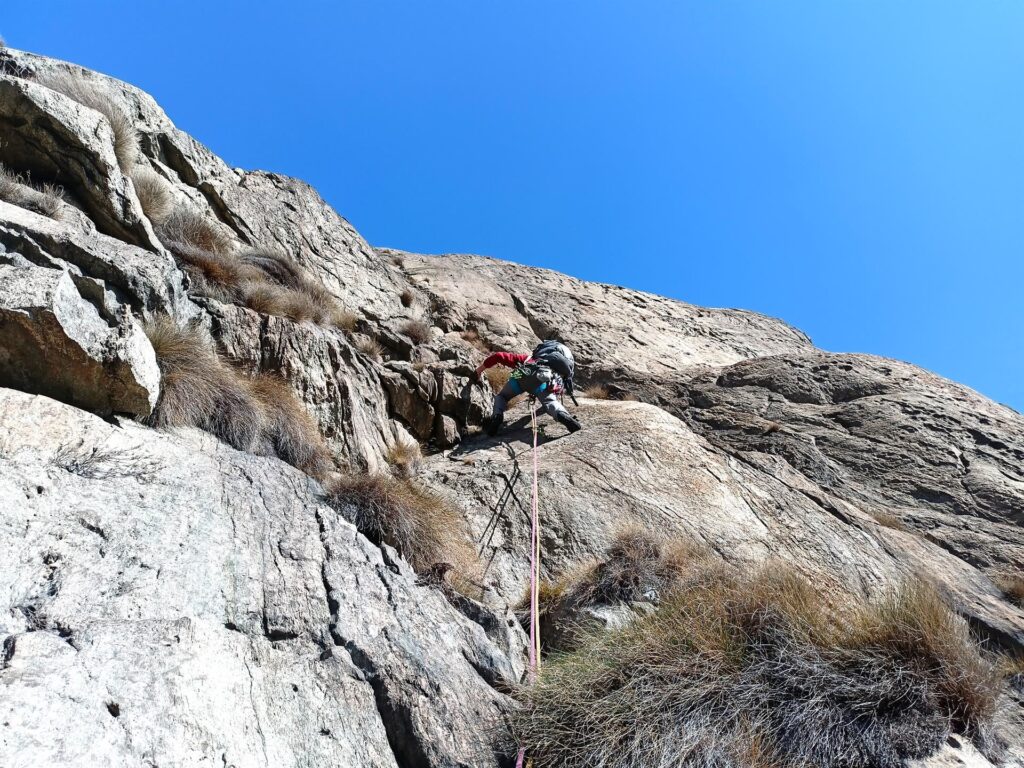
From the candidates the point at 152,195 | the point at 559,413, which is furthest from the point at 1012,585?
the point at 152,195

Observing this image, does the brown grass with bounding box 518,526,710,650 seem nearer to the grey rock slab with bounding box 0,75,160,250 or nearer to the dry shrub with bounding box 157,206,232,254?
the grey rock slab with bounding box 0,75,160,250

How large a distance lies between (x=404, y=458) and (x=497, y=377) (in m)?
3.77

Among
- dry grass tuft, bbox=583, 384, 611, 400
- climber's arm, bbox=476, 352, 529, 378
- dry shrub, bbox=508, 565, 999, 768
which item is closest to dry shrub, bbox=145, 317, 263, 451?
dry shrub, bbox=508, 565, 999, 768

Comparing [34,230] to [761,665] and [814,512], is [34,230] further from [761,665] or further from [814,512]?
[814,512]

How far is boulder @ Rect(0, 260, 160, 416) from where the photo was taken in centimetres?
519

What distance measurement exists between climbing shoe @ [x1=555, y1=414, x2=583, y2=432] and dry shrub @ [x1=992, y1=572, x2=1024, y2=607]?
558cm

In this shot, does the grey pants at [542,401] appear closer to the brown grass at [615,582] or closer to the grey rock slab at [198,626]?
the brown grass at [615,582]

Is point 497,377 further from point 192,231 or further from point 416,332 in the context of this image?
point 192,231

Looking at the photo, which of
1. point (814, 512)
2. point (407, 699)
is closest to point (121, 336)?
point (407, 699)

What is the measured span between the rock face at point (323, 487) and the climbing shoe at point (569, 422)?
259mm

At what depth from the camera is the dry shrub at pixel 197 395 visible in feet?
20.9

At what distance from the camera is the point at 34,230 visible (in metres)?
6.21

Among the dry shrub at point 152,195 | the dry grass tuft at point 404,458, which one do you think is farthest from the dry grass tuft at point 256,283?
the dry grass tuft at point 404,458

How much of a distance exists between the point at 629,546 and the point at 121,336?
5.11 m
